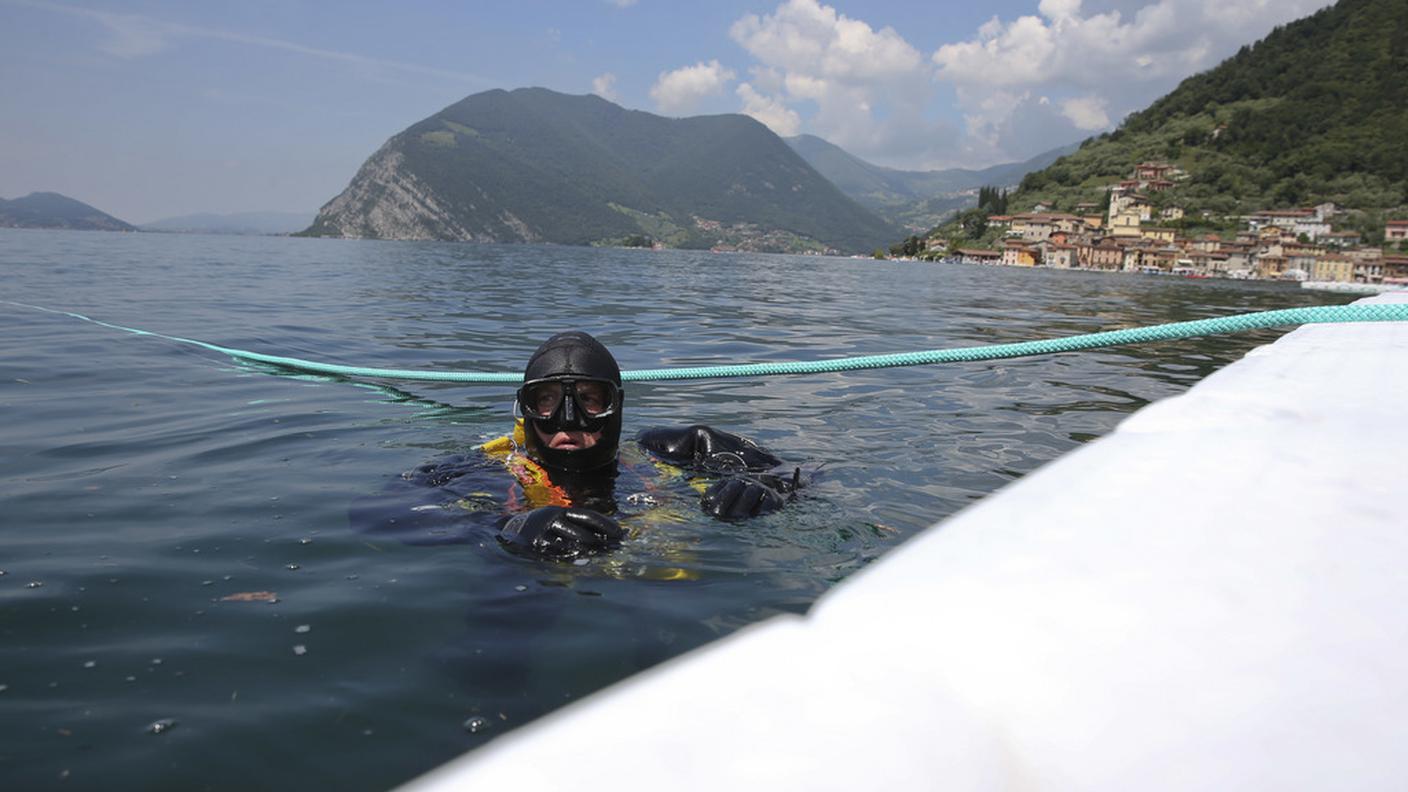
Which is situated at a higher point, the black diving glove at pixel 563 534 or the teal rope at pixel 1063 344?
the teal rope at pixel 1063 344

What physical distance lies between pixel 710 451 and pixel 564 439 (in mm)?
1161

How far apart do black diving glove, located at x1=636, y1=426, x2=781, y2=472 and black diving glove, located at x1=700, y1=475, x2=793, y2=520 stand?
706mm

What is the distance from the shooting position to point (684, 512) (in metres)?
4.31

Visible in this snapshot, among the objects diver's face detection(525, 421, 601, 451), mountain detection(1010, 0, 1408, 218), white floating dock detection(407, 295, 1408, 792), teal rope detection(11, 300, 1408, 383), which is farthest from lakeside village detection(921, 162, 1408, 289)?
white floating dock detection(407, 295, 1408, 792)

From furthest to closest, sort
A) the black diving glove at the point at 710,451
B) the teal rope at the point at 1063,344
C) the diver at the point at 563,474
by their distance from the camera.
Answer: the black diving glove at the point at 710,451, the diver at the point at 563,474, the teal rope at the point at 1063,344

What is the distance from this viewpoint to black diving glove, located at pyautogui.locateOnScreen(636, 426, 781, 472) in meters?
5.07

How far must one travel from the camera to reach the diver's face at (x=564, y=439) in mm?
4271

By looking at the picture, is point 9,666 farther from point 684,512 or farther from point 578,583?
point 684,512

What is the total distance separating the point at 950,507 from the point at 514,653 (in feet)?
8.83

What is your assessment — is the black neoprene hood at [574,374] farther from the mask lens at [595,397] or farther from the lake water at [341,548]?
the lake water at [341,548]

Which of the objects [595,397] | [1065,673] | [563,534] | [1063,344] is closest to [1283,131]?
[1063,344]

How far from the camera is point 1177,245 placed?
9712cm

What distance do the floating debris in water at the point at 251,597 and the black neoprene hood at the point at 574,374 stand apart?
1.49 metres

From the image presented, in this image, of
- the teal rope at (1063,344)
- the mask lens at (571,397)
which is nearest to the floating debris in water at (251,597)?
the mask lens at (571,397)
